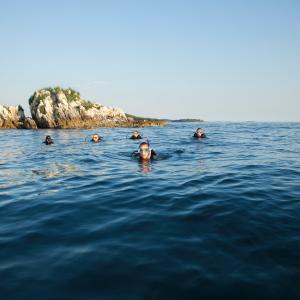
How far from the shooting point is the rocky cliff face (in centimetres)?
6550

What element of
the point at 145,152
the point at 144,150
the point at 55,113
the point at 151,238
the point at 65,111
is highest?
the point at 65,111

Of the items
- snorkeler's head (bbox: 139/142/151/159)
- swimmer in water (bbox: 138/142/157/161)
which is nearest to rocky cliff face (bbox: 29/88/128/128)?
swimmer in water (bbox: 138/142/157/161)

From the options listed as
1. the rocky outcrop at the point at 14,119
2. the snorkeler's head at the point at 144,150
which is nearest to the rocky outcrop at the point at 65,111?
the rocky outcrop at the point at 14,119

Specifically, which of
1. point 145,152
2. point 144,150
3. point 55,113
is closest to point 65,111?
point 55,113

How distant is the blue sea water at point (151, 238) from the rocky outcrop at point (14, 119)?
196 feet

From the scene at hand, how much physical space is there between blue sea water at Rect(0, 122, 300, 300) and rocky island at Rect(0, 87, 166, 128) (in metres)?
56.8

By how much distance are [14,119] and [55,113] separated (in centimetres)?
1002

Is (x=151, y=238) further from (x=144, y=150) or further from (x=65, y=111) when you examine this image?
(x=65, y=111)

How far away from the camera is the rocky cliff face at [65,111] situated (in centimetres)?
6550

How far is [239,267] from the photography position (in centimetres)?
445

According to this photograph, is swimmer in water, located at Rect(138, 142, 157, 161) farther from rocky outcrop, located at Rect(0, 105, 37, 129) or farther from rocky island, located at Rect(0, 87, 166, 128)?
rocky outcrop, located at Rect(0, 105, 37, 129)

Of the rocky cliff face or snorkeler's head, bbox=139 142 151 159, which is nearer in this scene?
snorkeler's head, bbox=139 142 151 159

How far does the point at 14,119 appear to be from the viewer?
6694cm

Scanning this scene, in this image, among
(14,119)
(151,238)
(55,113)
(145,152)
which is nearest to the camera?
(151,238)
